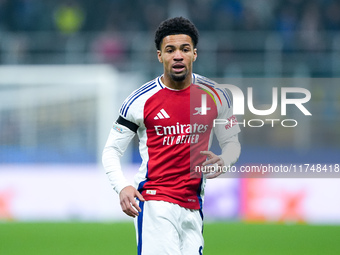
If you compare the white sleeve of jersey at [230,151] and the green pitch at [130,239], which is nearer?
the white sleeve of jersey at [230,151]

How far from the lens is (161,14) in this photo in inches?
683

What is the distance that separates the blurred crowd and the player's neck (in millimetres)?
11735

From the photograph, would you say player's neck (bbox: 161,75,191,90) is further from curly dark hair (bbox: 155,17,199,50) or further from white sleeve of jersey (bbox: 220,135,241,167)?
white sleeve of jersey (bbox: 220,135,241,167)

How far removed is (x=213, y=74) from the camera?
1476cm

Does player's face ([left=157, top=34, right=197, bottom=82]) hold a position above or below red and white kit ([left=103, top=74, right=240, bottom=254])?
above

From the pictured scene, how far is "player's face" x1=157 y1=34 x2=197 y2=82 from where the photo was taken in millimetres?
5012

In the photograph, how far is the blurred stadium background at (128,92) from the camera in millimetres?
13320

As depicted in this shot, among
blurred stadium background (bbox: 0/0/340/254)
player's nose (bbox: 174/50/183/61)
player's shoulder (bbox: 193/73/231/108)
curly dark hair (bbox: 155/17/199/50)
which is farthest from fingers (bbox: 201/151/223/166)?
blurred stadium background (bbox: 0/0/340/254)

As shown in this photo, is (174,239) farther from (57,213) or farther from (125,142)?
(57,213)

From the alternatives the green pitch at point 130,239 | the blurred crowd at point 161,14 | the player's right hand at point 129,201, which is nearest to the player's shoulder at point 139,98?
the player's right hand at point 129,201

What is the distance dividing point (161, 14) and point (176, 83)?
12410mm

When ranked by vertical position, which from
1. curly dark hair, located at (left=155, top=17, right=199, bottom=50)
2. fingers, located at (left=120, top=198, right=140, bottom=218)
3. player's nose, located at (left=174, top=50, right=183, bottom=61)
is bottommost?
fingers, located at (left=120, top=198, right=140, bottom=218)

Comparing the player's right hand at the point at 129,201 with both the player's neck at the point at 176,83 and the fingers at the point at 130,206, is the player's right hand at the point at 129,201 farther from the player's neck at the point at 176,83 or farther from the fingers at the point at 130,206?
the player's neck at the point at 176,83

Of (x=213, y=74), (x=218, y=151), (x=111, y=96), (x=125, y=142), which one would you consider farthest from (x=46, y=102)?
(x=125, y=142)
